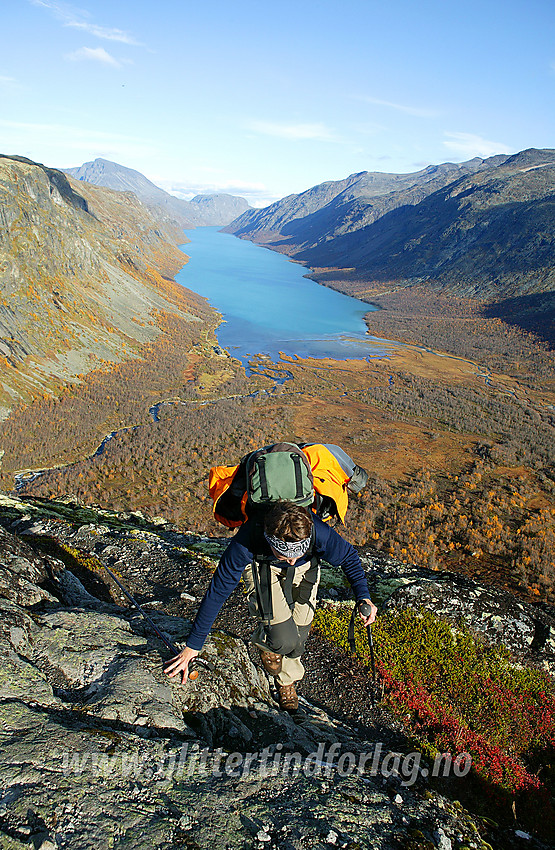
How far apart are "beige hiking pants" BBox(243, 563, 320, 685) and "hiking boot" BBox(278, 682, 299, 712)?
65 cm

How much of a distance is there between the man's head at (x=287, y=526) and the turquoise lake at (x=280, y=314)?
60.1m

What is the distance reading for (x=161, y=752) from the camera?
10.5ft

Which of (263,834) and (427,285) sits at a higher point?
(427,285)

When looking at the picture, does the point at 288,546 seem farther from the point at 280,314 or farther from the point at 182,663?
the point at 280,314

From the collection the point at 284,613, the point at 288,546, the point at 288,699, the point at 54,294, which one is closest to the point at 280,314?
the point at 54,294

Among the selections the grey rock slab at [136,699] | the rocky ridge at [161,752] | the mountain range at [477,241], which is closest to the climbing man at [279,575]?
the grey rock slab at [136,699]

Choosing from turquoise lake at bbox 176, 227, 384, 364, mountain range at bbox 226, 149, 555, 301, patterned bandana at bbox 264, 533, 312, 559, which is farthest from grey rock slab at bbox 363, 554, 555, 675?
mountain range at bbox 226, 149, 555, 301

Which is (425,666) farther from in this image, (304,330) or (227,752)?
(304,330)

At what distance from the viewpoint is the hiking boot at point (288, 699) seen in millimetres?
4781

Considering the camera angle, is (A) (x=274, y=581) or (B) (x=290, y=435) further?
(B) (x=290, y=435)

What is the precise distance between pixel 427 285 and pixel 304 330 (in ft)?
169

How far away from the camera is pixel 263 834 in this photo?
281 centimetres

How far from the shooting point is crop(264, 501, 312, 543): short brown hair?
3.34 metres

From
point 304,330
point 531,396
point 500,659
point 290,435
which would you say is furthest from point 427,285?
point 500,659
